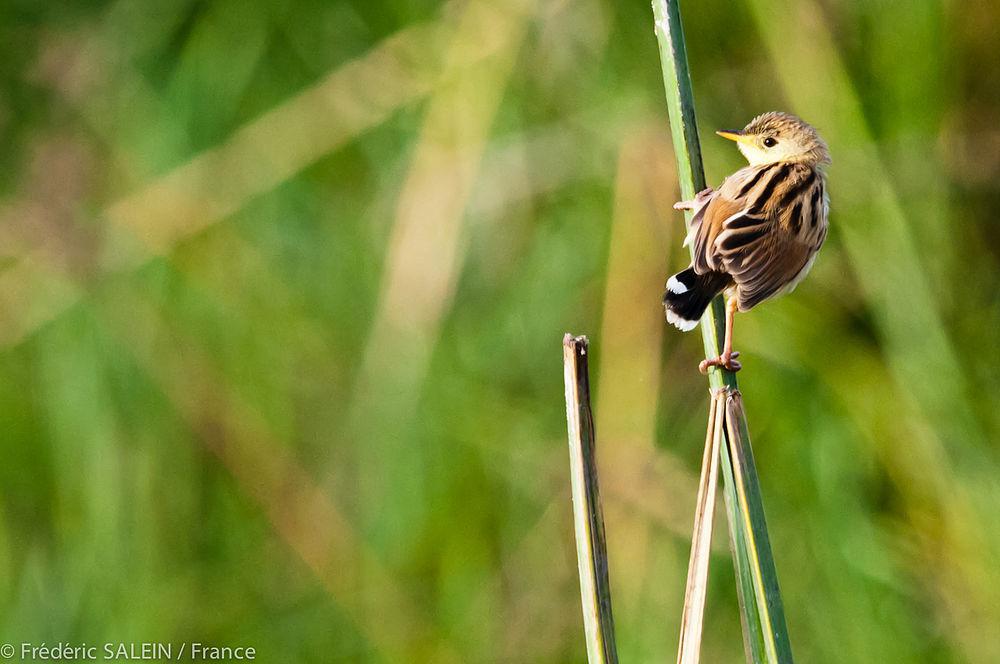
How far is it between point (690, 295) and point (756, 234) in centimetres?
24

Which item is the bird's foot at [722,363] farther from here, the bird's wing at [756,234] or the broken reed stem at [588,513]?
the bird's wing at [756,234]

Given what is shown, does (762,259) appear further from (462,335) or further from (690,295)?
(462,335)

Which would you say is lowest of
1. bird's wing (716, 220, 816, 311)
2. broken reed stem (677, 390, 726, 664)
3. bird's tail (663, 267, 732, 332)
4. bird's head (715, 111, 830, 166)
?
broken reed stem (677, 390, 726, 664)

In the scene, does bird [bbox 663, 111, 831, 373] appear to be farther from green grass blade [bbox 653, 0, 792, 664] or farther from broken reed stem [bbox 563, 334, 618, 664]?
broken reed stem [bbox 563, 334, 618, 664]

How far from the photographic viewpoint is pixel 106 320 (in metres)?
3.04

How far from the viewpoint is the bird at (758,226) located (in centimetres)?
179

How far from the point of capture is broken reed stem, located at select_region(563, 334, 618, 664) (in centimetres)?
118

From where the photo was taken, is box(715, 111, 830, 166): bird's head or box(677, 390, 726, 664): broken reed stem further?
box(715, 111, 830, 166): bird's head

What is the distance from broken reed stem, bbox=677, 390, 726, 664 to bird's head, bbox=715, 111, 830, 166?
932mm

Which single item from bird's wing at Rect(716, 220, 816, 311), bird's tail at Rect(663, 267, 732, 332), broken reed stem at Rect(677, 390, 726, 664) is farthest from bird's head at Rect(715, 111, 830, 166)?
broken reed stem at Rect(677, 390, 726, 664)

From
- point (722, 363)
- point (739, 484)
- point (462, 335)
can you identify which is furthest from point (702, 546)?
point (462, 335)

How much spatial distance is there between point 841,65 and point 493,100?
34.5 inches

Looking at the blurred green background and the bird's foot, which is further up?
the blurred green background

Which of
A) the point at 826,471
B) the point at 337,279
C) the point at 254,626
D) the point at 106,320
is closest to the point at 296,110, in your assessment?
the point at 337,279
